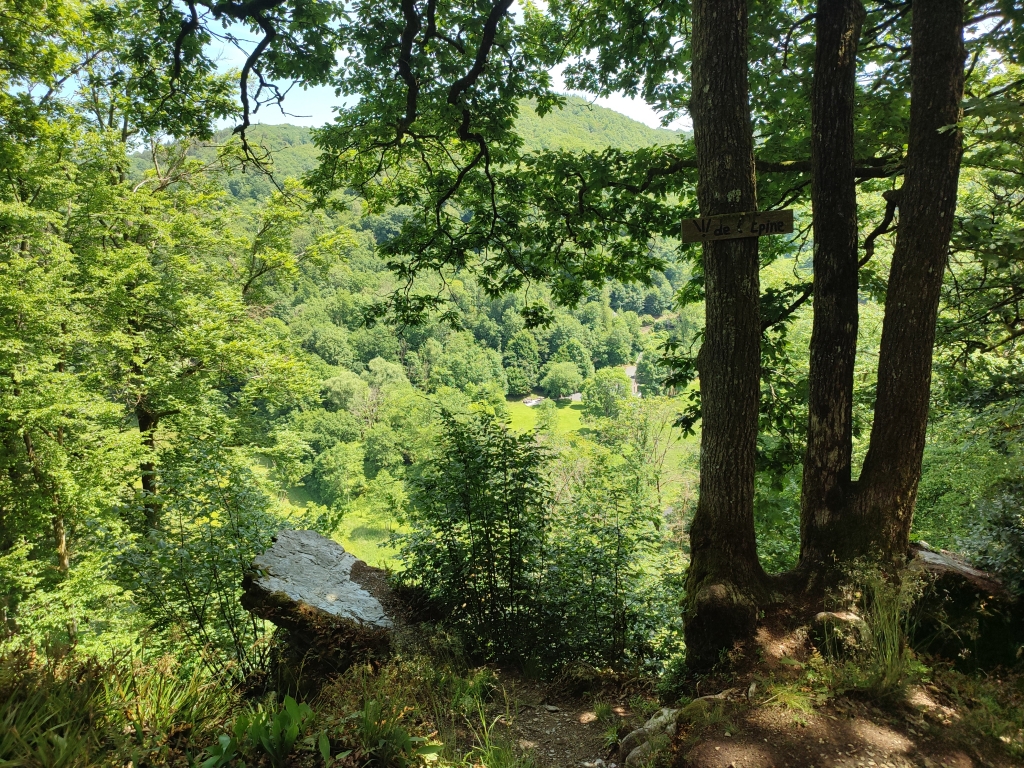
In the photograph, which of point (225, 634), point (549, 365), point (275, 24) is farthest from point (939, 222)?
point (549, 365)

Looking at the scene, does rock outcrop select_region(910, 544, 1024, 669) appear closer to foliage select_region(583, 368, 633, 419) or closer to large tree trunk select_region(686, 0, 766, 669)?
large tree trunk select_region(686, 0, 766, 669)

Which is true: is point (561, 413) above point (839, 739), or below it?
below

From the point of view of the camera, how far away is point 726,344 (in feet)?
11.6

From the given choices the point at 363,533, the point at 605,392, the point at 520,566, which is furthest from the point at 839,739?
the point at 605,392

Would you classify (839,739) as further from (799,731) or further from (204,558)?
(204,558)

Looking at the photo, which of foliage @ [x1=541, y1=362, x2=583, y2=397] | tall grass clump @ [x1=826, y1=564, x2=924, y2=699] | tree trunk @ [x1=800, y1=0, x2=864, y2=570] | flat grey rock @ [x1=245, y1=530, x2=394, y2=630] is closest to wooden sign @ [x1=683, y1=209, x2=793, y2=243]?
tree trunk @ [x1=800, y1=0, x2=864, y2=570]

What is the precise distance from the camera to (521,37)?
6.01 metres

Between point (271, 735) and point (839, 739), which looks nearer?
point (271, 735)

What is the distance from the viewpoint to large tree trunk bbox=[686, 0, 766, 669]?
3.43m

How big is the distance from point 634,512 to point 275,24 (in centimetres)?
657

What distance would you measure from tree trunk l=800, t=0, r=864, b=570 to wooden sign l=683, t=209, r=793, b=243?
701 mm

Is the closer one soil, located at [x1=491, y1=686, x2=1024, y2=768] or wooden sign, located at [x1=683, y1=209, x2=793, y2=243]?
soil, located at [x1=491, y1=686, x2=1024, y2=768]

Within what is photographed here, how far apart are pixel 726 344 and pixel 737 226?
776 millimetres

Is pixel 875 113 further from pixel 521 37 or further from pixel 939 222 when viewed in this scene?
pixel 521 37
